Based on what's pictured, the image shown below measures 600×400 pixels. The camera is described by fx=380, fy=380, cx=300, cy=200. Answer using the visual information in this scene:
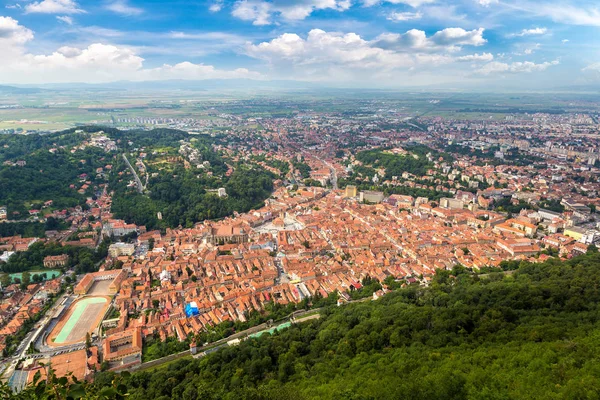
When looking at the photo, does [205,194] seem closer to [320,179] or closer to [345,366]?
[320,179]

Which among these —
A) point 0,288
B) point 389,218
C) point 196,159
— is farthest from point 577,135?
point 0,288


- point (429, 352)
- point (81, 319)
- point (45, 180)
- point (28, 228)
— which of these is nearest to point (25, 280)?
point (81, 319)

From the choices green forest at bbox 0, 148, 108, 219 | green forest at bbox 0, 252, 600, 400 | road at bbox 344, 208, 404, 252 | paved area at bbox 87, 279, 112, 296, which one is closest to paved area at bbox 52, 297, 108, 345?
paved area at bbox 87, 279, 112, 296

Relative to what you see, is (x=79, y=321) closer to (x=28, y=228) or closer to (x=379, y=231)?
(x=28, y=228)

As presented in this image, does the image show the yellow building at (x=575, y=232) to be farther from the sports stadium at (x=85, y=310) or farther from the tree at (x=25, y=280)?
the tree at (x=25, y=280)

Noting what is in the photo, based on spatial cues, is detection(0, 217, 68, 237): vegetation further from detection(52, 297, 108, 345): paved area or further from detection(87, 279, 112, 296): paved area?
detection(52, 297, 108, 345): paved area

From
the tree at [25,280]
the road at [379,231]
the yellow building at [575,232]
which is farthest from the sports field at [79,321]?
the yellow building at [575,232]
